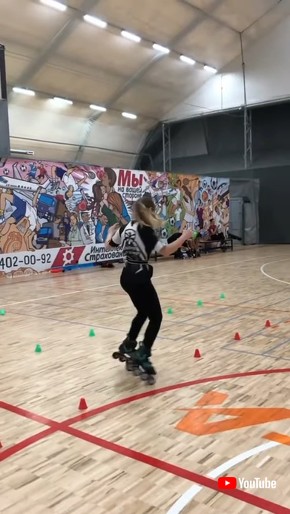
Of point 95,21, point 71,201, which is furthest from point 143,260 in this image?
point 95,21

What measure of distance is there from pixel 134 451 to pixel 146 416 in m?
0.49

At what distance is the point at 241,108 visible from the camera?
19.5m

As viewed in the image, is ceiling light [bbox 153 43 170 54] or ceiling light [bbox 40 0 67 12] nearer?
ceiling light [bbox 40 0 67 12]

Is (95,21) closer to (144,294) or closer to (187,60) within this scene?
(187,60)

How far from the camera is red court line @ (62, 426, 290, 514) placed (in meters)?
2.14

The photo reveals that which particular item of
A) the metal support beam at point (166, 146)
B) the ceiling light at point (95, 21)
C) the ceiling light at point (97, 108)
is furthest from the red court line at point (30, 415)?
the metal support beam at point (166, 146)

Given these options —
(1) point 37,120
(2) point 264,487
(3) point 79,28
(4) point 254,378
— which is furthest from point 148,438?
(1) point 37,120

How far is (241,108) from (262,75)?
1464 mm

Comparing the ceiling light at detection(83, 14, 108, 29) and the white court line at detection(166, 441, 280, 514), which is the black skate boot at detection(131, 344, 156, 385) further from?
the ceiling light at detection(83, 14, 108, 29)

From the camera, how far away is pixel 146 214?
385 centimetres

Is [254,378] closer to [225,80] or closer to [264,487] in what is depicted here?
[264,487]

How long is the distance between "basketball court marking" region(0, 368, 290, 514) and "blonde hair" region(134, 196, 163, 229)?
1292 mm

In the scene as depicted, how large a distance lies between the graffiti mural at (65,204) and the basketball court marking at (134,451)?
25.5ft

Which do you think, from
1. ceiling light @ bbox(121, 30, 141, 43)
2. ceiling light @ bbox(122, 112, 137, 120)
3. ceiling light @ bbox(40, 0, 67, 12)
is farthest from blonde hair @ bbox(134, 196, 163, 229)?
ceiling light @ bbox(122, 112, 137, 120)
